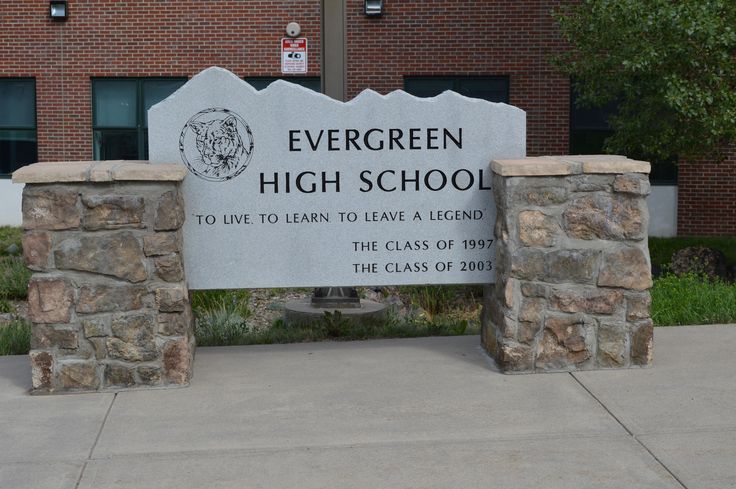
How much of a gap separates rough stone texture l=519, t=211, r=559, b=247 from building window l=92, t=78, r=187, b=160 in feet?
43.1

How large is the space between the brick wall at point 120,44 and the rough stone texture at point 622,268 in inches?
494

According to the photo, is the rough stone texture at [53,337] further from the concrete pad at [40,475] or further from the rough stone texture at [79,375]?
the concrete pad at [40,475]

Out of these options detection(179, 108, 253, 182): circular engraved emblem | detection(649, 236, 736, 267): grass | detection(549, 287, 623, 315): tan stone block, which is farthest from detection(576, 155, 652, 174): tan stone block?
detection(649, 236, 736, 267): grass

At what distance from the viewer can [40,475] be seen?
522cm

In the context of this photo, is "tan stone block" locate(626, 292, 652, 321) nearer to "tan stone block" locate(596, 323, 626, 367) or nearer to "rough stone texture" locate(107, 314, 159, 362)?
"tan stone block" locate(596, 323, 626, 367)

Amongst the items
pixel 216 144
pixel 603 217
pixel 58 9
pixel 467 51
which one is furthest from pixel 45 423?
pixel 58 9

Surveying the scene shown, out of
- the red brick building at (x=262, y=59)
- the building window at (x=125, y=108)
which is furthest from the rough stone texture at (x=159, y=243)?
the building window at (x=125, y=108)

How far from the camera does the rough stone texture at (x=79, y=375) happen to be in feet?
21.8

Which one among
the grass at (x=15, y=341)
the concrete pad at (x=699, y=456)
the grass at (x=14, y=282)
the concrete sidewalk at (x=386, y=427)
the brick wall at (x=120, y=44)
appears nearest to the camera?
the concrete pad at (x=699, y=456)

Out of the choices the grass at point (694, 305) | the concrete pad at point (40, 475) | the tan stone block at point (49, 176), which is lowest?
the concrete pad at point (40, 475)

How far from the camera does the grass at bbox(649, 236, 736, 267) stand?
1559 centimetres

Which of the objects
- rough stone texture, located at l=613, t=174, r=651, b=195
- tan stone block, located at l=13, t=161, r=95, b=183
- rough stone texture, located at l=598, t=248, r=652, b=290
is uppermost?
tan stone block, located at l=13, t=161, r=95, b=183

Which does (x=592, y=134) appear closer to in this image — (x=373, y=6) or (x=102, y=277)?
(x=373, y=6)

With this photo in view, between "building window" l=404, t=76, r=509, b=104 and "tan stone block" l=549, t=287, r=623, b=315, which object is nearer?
"tan stone block" l=549, t=287, r=623, b=315
